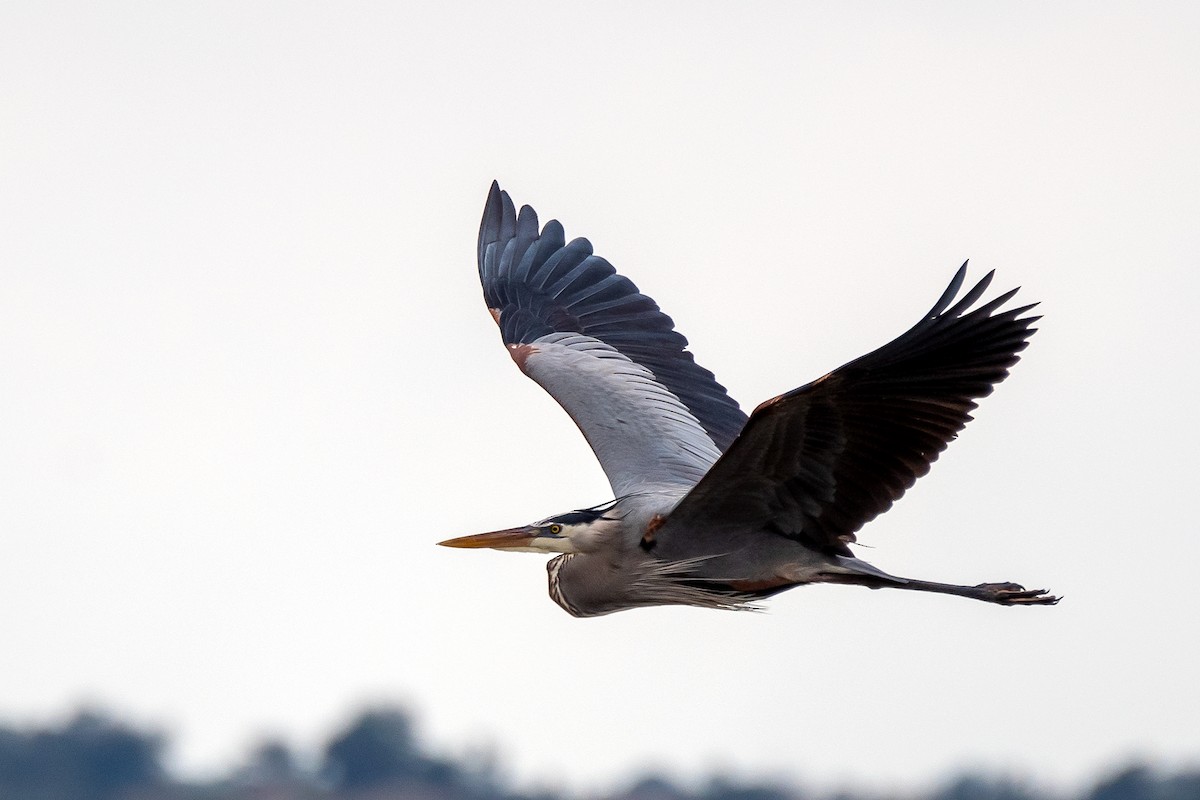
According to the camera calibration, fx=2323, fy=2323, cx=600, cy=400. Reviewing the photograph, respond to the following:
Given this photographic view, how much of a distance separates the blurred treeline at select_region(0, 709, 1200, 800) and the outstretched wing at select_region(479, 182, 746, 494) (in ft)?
131

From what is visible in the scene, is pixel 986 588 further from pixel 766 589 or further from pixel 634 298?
pixel 634 298

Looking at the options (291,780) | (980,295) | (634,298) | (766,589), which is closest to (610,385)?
(634,298)

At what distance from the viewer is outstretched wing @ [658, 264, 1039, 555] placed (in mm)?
7156

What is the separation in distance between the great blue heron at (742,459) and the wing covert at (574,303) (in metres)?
0.02

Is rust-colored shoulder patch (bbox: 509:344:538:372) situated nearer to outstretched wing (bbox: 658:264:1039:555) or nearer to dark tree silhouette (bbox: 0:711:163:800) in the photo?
outstretched wing (bbox: 658:264:1039:555)

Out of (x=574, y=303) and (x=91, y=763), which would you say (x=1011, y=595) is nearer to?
(x=574, y=303)

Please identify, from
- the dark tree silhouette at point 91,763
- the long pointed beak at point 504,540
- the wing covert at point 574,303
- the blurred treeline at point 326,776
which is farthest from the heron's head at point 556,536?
the dark tree silhouette at point 91,763

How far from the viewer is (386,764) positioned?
5922 cm

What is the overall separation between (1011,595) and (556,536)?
5.40 feet

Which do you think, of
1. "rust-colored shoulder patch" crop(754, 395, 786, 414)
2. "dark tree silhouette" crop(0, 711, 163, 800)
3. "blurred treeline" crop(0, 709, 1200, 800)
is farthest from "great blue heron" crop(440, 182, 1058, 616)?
"dark tree silhouette" crop(0, 711, 163, 800)

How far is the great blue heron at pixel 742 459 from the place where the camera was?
23.7ft

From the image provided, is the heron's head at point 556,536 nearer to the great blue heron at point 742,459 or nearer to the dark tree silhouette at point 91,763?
the great blue heron at point 742,459

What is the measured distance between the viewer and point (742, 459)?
24.1 feet

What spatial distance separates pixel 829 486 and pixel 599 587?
1.08 meters
